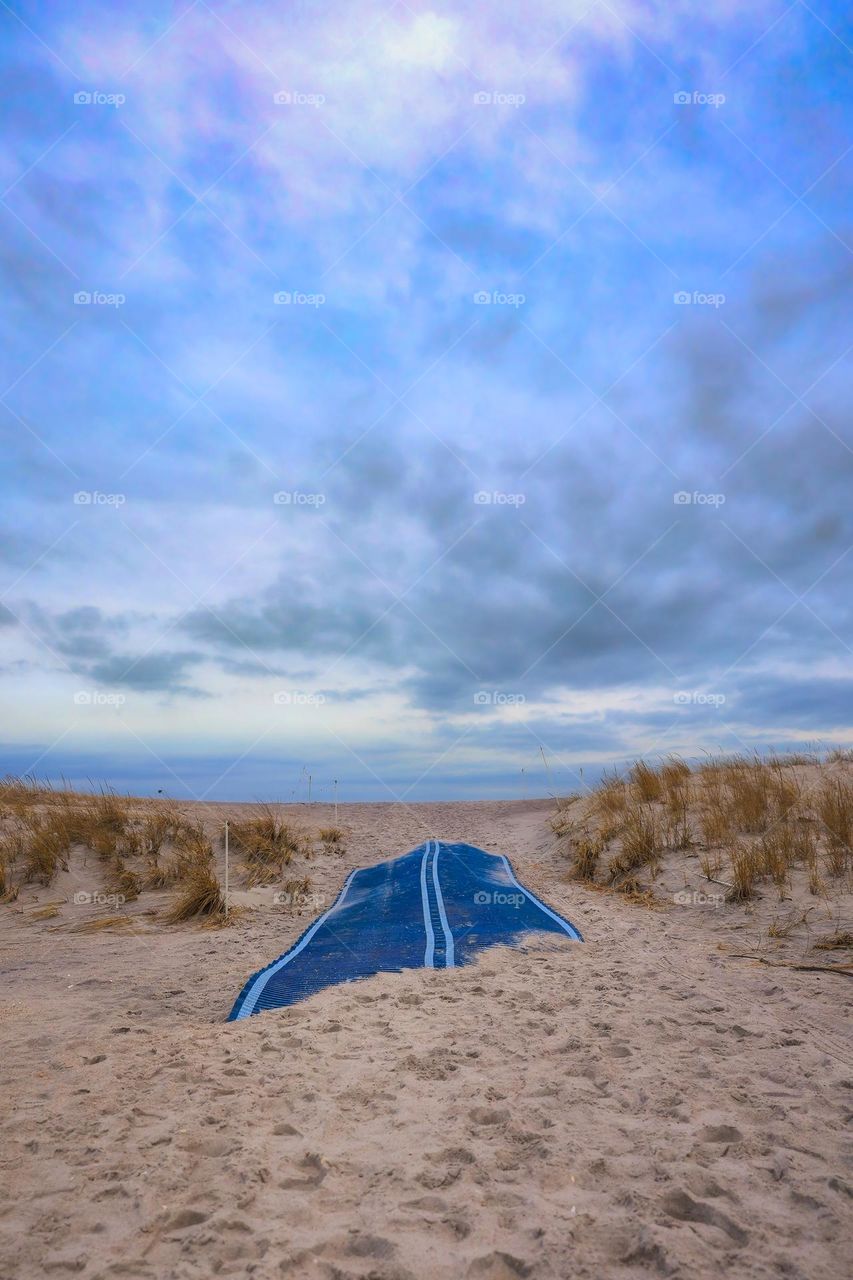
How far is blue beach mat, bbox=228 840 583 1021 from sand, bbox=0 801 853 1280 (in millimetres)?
347

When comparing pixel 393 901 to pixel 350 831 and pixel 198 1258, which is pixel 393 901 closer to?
pixel 198 1258

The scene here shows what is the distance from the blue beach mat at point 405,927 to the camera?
5.64 meters

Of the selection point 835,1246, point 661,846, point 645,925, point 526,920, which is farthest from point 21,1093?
point 661,846

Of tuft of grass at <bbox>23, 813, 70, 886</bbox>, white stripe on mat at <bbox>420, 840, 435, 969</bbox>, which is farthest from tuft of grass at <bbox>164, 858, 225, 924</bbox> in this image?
tuft of grass at <bbox>23, 813, 70, 886</bbox>

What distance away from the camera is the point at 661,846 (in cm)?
1005

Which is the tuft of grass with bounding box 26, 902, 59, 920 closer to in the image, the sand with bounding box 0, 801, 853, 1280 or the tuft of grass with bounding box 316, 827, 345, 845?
the sand with bounding box 0, 801, 853, 1280

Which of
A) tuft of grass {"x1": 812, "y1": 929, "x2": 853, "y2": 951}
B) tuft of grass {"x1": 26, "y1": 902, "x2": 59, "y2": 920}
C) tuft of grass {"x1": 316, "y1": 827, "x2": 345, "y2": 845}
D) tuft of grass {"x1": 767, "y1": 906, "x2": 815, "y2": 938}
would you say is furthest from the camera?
tuft of grass {"x1": 316, "y1": 827, "x2": 345, "y2": 845}

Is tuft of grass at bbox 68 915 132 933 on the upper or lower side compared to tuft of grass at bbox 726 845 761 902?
lower

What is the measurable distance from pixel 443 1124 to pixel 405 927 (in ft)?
13.4

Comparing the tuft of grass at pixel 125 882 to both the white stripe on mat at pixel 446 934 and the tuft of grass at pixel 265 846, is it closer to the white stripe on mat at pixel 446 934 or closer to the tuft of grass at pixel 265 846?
the tuft of grass at pixel 265 846

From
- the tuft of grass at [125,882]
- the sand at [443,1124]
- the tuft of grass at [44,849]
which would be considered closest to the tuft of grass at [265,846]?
the tuft of grass at [125,882]

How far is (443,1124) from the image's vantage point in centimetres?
322

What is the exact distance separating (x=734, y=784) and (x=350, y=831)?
10050 mm

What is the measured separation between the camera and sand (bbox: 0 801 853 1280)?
2.39m
